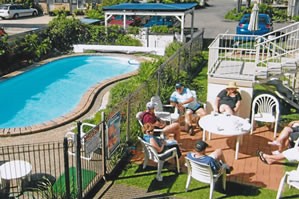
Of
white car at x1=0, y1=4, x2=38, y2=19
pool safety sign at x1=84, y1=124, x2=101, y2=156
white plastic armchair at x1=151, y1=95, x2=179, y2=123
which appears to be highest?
white car at x1=0, y1=4, x2=38, y2=19

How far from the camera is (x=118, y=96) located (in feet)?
36.6

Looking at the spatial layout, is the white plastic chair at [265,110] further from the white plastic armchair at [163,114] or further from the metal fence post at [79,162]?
the metal fence post at [79,162]

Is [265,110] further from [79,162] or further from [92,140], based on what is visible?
[79,162]

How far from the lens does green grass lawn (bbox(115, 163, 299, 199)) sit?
262 inches

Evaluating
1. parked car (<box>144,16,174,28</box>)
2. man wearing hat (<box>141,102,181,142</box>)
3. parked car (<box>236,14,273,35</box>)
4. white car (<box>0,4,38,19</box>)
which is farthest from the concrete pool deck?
white car (<box>0,4,38,19</box>)

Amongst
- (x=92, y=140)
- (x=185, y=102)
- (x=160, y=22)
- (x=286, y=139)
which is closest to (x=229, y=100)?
(x=185, y=102)

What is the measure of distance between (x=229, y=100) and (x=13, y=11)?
Answer: 32219mm

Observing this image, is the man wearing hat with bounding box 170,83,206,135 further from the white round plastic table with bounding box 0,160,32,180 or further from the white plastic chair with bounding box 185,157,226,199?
the white round plastic table with bounding box 0,160,32,180

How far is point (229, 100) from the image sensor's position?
9.42m

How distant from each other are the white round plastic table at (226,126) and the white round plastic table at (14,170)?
3783 millimetres

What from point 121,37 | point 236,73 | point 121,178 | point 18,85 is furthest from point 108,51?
point 121,178

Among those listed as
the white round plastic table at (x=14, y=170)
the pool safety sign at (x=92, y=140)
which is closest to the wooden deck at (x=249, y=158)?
the pool safety sign at (x=92, y=140)

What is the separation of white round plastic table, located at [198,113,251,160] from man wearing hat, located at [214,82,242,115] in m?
0.85

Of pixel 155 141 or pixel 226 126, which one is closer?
pixel 155 141
